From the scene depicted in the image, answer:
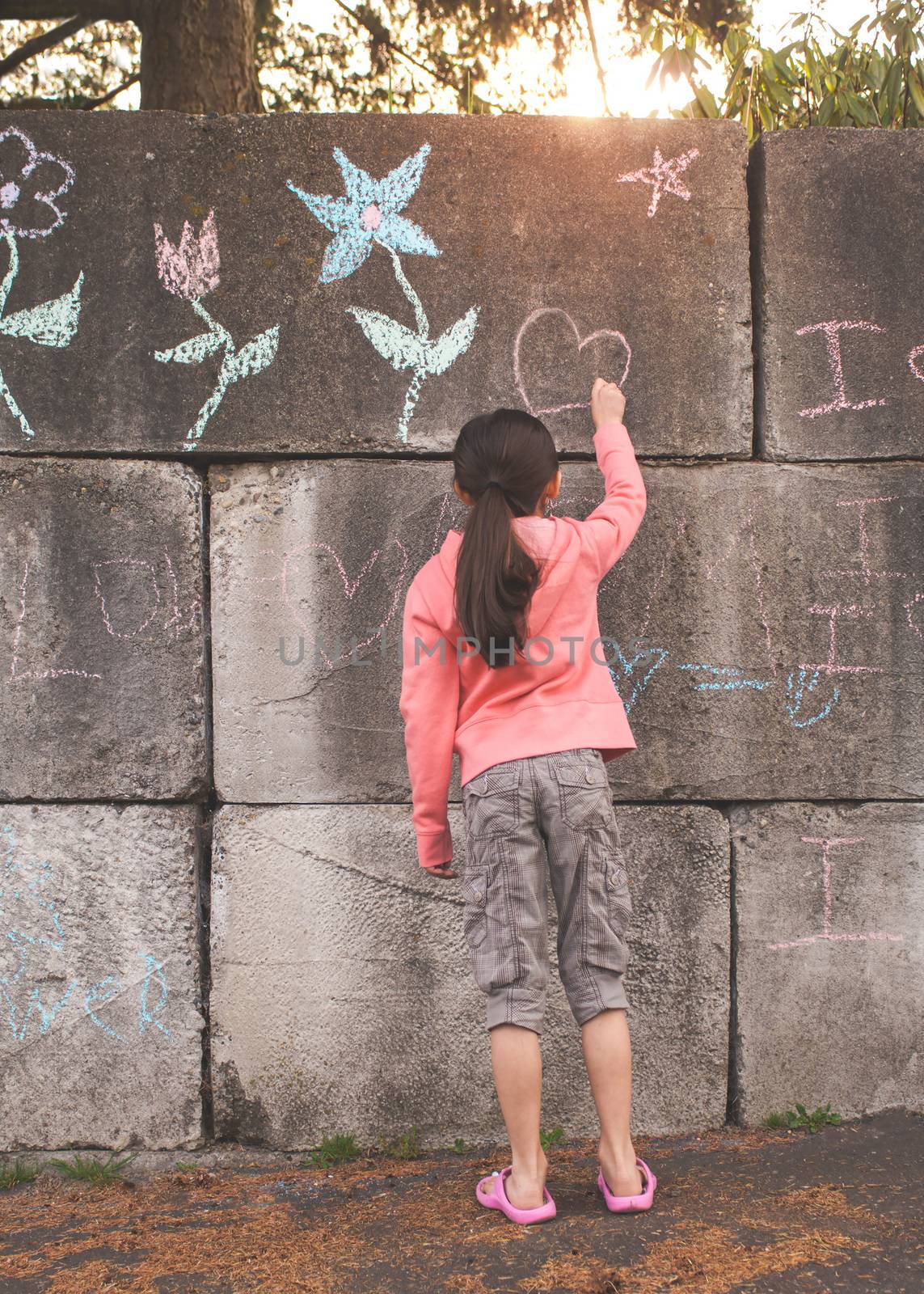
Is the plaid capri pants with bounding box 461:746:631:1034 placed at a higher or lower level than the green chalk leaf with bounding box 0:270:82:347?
lower

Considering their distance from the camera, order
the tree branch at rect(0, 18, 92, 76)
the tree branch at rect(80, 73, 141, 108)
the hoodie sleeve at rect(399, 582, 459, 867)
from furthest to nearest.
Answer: the tree branch at rect(80, 73, 141, 108), the tree branch at rect(0, 18, 92, 76), the hoodie sleeve at rect(399, 582, 459, 867)

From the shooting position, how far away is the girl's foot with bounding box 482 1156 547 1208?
232 centimetres

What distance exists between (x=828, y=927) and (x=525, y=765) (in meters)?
1.22

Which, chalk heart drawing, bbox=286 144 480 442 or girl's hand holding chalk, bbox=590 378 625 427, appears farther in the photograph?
chalk heart drawing, bbox=286 144 480 442

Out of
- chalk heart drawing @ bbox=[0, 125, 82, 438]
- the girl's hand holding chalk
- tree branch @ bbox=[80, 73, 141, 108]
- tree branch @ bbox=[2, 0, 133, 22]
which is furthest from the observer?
tree branch @ bbox=[80, 73, 141, 108]

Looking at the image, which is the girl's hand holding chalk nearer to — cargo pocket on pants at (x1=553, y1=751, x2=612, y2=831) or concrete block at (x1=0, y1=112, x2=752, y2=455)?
concrete block at (x1=0, y1=112, x2=752, y2=455)

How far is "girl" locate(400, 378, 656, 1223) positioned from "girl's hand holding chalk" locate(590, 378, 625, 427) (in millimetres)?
409

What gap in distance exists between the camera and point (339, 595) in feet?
9.61

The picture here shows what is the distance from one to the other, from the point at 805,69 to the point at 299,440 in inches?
81.8

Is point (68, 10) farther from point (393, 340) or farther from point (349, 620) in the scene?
point (349, 620)

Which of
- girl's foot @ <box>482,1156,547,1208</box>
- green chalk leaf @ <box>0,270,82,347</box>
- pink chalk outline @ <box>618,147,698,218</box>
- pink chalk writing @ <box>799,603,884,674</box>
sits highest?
pink chalk outline @ <box>618,147,698,218</box>

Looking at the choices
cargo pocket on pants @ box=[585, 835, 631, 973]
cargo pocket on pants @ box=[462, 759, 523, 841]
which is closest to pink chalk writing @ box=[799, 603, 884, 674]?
cargo pocket on pants @ box=[585, 835, 631, 973]

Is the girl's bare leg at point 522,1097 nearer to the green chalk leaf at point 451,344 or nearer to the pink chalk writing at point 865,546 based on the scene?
the pink chalk writing at point 865,546

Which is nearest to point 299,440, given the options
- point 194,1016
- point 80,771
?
point 80,771
